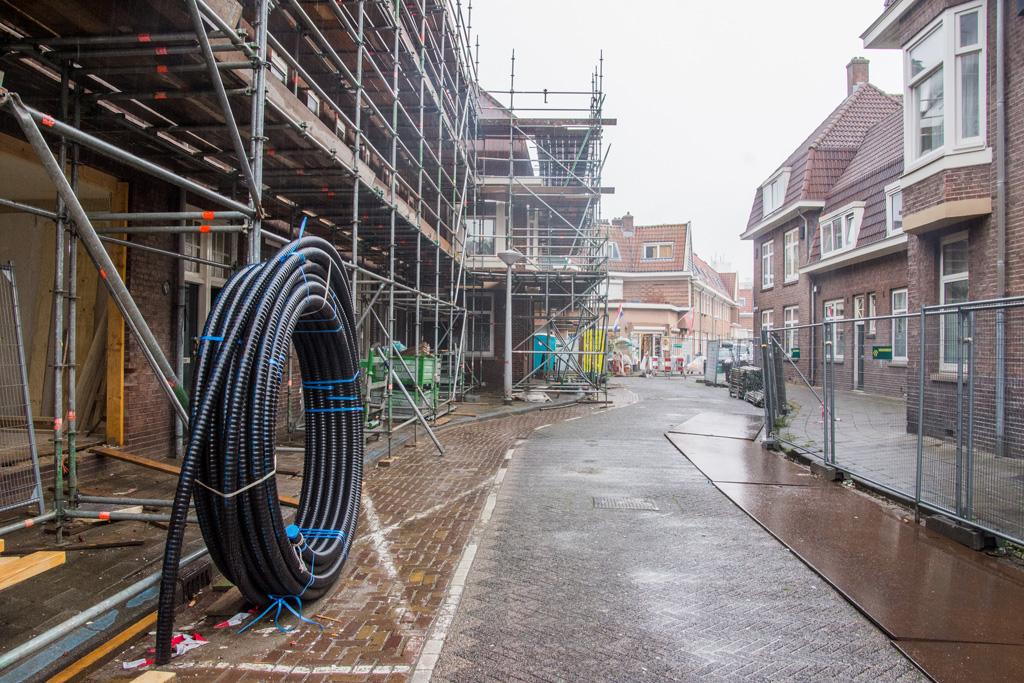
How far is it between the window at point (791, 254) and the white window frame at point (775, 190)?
1.28m

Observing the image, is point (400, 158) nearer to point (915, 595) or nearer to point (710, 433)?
point (710, 433)

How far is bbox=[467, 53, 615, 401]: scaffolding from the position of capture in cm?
1912

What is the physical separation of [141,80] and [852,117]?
88.1 ft

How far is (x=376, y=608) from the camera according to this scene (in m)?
4.07

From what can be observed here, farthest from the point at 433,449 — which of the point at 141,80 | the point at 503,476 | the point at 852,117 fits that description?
the point at 852,117

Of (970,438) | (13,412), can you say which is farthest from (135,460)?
(970,438)

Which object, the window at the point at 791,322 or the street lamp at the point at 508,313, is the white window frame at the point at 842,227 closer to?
the window at the point at 791,322

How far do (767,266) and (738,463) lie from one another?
70.0 feet

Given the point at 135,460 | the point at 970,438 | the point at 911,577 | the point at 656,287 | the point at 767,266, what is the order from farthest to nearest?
the point at 656,287 < the point at 767,266 < the point at 135,460 < the point at 970,438 < the point at 911,577

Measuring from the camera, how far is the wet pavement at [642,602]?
3391 millimetres

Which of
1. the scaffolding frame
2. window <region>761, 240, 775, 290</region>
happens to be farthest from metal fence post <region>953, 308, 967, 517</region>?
window <region>761, 240, 775, 290</region>

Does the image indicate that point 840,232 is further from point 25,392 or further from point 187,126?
point 25,392

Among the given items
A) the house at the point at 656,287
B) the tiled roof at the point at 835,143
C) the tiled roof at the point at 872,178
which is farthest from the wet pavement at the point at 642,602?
the house at the point at 656,287

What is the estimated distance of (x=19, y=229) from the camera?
6.84 m
